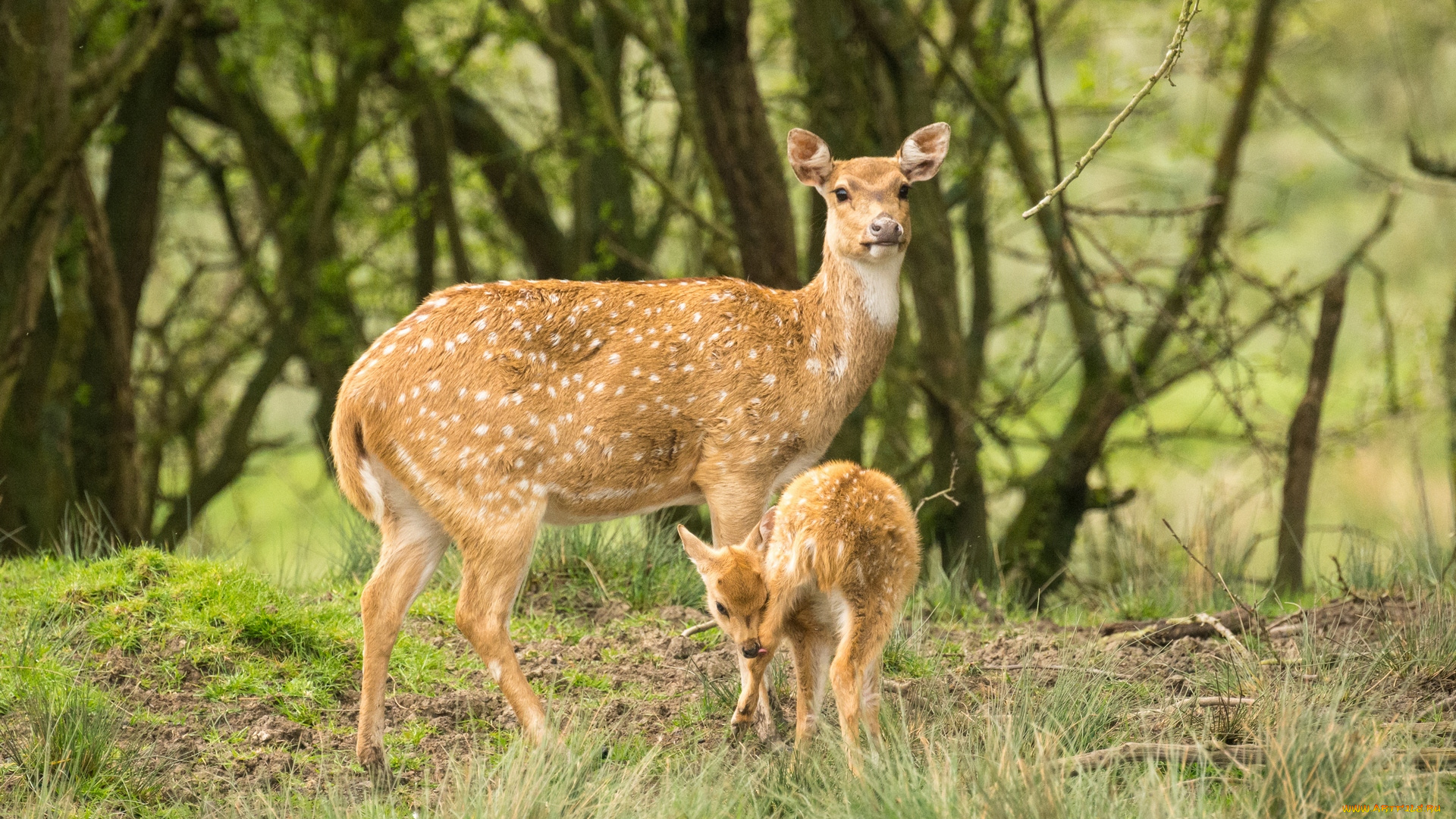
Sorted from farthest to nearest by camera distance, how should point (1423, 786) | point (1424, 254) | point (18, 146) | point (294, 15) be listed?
point (1424, 254) → point (294, 15) → point (18, 146) → point (1423, 786)

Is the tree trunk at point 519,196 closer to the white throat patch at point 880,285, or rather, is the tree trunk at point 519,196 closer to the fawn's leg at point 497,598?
the white throat patch at point 880,285

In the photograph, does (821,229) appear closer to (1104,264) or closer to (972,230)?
(972,230)

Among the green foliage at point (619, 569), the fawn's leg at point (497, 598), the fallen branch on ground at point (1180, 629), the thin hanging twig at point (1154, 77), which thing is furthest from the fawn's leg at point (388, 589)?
the fallen branch on ground at point (1180, 629)

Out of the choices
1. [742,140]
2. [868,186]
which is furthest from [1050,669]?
[742,140]

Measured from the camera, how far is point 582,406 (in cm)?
532

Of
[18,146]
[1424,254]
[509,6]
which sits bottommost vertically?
[1424,254]

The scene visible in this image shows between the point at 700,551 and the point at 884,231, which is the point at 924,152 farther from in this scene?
the point at 700,551

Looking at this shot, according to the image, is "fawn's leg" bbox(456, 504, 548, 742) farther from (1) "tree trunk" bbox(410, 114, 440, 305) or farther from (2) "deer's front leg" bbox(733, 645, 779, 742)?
(1) "tree trunk" bbox(410, 114, 440, 305)

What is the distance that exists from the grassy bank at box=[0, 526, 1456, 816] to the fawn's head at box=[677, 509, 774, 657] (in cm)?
41

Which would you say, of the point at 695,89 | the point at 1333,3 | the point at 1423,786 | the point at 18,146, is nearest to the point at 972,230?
the point at 695,89

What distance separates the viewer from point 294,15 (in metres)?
11.5

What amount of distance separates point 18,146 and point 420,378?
4435 mm

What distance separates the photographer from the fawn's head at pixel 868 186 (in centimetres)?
579

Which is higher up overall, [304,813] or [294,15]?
[294,15]
